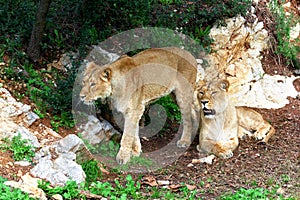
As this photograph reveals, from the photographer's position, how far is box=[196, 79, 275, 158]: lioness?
327 inches

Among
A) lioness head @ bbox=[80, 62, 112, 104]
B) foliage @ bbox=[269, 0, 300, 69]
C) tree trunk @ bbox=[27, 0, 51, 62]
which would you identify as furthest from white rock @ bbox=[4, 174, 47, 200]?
foliage @ bbox=[269, 0, 300, 69]

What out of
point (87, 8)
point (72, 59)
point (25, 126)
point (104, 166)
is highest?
point (87, 8)

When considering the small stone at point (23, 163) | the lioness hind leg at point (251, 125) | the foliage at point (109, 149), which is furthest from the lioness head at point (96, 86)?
the lioness hind leg at point (251, 125)

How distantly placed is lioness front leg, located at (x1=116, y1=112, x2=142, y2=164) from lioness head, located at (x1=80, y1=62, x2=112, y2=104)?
618 millimetres

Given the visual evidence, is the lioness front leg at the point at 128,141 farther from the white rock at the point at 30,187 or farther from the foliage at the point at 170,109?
the white rock at the point at 30,187

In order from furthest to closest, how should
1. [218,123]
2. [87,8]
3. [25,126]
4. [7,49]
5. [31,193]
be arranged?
1. [87,8]
2. [7,49]
3. [218,123]
4. [25,126]
5. [31,193]

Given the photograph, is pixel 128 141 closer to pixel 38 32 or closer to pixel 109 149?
pixel 109 149

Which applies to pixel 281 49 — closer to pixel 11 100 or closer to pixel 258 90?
pixel 258 90

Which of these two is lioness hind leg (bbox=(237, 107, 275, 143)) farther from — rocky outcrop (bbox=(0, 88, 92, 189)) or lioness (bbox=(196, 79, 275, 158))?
rocky outcrop (bbox=(0, 88, 92, 189))

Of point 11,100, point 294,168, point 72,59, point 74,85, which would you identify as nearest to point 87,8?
point 72,59

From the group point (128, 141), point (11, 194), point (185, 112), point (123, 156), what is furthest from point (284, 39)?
point (11, 194)

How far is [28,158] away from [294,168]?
3.90 meters

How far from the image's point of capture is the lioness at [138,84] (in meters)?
7.89

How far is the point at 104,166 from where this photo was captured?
776 centimetres
